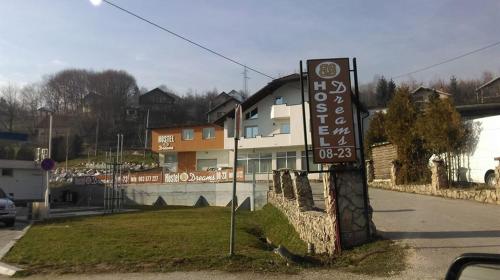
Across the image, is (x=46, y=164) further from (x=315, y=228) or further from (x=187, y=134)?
(x=187, y=134)

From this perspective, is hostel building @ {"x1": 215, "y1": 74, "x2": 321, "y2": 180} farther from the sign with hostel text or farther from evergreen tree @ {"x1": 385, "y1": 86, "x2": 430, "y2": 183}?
the sign with hostel text

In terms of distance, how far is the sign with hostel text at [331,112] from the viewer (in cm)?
1102

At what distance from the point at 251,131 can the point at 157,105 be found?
62.9 metres

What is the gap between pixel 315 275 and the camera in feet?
29.6

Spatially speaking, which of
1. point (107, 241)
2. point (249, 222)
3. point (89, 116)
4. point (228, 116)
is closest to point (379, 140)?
point (249, 222)

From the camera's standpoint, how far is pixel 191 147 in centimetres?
6931

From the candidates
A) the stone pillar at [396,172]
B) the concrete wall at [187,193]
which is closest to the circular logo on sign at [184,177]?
the concrete wall at [187,193]

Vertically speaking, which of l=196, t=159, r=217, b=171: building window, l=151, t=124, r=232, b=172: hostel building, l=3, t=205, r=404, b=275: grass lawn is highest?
l=151, t=124, r=232, b=172: hostel building

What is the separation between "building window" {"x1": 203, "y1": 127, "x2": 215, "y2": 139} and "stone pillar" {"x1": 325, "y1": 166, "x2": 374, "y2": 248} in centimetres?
5700

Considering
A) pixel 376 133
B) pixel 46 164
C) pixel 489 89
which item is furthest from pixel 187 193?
pixel 489 89

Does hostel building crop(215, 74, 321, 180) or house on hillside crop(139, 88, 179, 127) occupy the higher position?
house on hillside crop(139, 88, 179, 127)

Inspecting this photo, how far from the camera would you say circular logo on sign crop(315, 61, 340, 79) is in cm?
1130

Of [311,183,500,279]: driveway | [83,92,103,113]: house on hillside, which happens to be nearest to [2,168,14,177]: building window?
[311,183,500,279]: driveway

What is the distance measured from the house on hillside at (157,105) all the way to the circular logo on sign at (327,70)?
107378mm
